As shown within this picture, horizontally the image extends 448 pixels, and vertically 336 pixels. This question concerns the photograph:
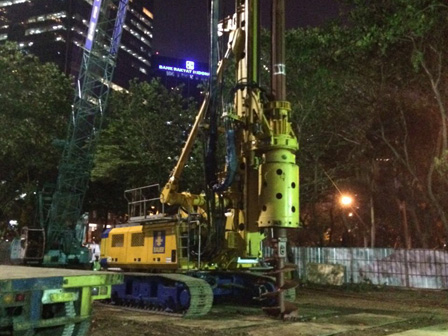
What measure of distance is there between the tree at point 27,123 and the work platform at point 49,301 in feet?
79.7

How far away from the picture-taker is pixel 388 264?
22953 mm

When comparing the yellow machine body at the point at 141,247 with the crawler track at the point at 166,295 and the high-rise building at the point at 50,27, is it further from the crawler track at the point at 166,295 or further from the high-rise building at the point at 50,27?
the high-rise building at the point at 50,27

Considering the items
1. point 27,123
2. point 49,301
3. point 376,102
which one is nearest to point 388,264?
point 376,102

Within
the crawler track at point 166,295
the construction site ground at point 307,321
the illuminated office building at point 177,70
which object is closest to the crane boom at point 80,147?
the crawler track at point 166,295

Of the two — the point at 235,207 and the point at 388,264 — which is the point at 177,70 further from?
the point at 235,207

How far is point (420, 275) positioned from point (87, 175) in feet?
61.8

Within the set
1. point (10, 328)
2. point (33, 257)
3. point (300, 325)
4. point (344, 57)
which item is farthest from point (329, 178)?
point (10, 328)

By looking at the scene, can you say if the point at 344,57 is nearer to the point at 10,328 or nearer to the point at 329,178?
the point at 329,178

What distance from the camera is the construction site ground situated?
35.9 feet

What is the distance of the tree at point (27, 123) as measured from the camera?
2928cm

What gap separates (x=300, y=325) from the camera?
456 inches

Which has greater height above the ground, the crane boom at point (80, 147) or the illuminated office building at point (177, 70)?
the illuminated office building at point (177, 70)

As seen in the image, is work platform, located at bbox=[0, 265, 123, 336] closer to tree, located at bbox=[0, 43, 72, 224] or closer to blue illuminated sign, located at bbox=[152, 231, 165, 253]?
blue illuminated sign, located at bbox=[152, 231, 165, 253]

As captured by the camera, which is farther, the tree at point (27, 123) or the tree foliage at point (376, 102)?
the tree at point (27, 123)
